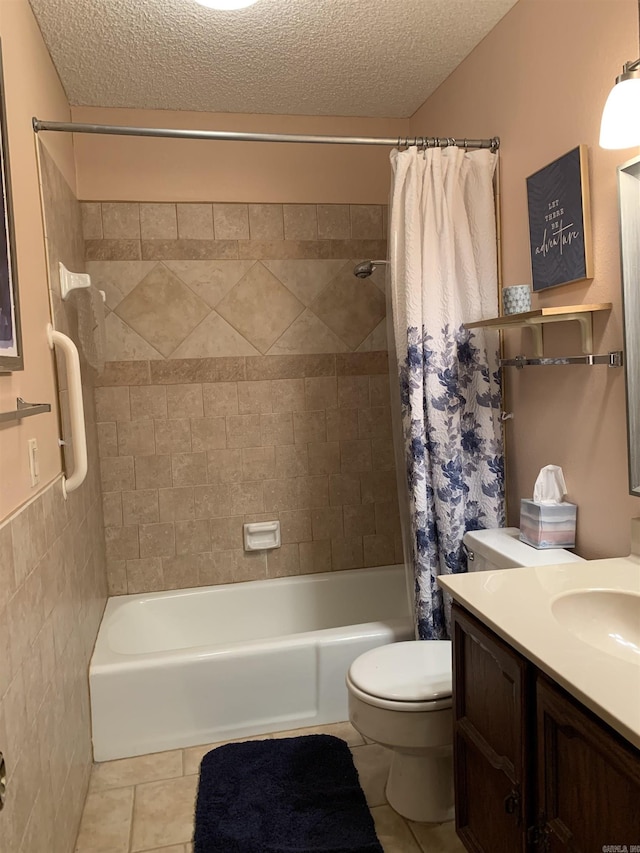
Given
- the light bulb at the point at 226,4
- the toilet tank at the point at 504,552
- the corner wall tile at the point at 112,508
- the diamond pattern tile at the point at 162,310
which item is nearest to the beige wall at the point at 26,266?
the light bulb at the point at 226,4

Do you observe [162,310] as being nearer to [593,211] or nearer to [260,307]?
[260,307]

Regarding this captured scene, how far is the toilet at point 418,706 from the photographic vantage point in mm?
1813

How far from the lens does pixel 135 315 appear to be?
2910 mm

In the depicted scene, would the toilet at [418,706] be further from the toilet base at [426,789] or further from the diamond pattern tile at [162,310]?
the diamond pattern tile at [162,310]

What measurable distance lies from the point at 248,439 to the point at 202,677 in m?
1.12

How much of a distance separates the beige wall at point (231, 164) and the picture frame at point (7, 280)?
1.39 metres

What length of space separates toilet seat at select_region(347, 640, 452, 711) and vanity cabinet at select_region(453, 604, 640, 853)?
0.64 feet

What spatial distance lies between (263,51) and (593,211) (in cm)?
139

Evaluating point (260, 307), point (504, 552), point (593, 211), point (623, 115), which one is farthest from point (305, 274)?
point (623, 115)

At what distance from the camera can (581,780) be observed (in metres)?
1.11

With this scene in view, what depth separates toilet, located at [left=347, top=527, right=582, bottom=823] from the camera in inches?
71.4

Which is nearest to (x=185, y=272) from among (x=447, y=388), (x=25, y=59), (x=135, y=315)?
(x=135, y=315)

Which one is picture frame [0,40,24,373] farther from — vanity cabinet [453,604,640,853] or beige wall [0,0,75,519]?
vanity cabinet [453,604,640,853]

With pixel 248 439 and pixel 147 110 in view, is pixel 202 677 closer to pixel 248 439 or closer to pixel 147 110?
pixel 248 439
